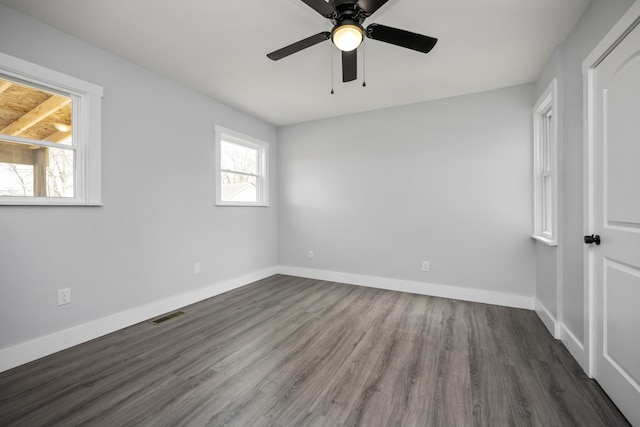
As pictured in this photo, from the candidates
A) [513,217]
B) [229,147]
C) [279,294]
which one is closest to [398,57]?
[513,217]

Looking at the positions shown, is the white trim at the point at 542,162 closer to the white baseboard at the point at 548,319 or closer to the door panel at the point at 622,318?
the white baseboard at the point at 548,319

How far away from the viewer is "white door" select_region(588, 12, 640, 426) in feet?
4.59

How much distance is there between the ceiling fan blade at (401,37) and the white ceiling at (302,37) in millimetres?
298

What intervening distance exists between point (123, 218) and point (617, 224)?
12.4 feet

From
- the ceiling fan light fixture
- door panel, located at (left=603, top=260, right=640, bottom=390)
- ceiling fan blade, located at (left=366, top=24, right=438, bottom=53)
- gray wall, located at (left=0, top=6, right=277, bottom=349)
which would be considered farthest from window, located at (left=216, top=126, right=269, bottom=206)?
door panel, located at (left=603, top=260, right=640, bottom=390)

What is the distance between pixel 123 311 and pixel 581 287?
12.8 ft

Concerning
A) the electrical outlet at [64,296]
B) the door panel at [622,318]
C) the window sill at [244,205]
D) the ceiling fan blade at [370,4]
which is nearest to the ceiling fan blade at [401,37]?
the ceiling fan blade at [370,4]

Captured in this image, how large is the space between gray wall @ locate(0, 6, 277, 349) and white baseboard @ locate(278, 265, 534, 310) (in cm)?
122

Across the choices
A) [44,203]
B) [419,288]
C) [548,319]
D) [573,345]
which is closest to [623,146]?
[573,345]

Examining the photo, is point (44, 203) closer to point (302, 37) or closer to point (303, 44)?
point (303, 44)

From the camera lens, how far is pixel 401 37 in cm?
177

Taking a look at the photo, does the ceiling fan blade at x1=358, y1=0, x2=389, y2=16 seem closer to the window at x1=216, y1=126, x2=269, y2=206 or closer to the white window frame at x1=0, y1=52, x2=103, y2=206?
the white window frame at x1=0, y1=52, x2=103, y2=206

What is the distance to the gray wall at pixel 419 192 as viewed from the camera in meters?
3.16

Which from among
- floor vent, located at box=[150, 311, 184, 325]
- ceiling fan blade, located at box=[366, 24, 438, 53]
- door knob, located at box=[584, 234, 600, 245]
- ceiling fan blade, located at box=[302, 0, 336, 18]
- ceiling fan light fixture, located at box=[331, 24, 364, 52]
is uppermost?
ceiling fan blade, located at box=[302, 0, 336, 18]
